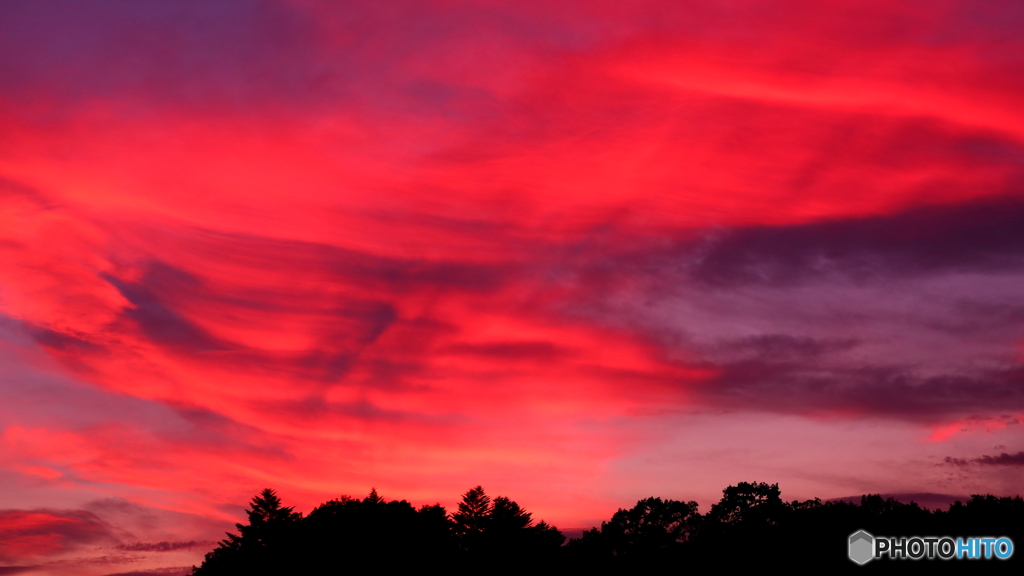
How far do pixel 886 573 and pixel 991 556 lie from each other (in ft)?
35.7

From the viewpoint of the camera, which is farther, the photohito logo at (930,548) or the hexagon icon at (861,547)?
the hexagon icon at (861,547)

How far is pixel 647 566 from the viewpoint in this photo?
606 feet

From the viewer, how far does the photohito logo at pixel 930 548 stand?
101 m

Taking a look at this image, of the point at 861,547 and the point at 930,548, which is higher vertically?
the point at 861,547

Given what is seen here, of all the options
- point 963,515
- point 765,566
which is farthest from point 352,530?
point 963,515

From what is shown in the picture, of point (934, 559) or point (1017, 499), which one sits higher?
point (1017, 499)

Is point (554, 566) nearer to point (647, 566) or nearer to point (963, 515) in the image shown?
point (647, 566)

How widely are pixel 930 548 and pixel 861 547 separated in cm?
982

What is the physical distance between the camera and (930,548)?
107 metres

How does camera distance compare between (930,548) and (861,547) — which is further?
(861,547)

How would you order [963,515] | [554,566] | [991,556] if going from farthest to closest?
[554,566] < [963,515] < [991,556]

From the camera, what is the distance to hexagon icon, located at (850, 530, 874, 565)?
11103 centimetres

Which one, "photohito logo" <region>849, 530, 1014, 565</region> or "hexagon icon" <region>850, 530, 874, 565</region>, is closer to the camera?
"photohito logo" <region>849, 530, 1014, 565</region>

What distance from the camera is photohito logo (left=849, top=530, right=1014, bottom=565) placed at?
101 meters
